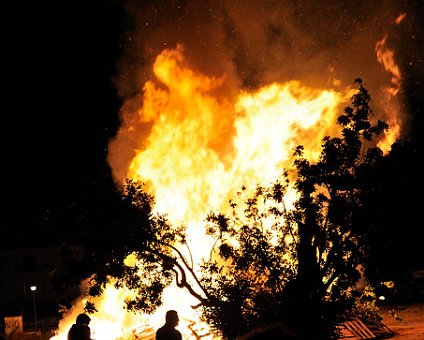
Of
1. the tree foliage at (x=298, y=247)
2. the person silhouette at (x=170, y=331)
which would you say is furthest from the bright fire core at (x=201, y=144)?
the person silhouette at (x=170, y=331)

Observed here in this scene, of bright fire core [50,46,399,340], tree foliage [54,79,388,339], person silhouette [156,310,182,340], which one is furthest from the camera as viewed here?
bright fire core [50,46,399,340]

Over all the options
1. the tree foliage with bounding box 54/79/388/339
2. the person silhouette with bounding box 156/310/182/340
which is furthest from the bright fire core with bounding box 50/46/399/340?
the person silhouette with bounding box 156/310/182/340

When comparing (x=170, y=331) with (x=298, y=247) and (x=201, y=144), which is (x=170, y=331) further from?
(x=201, y=144)

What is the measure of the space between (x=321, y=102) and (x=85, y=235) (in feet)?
33.9

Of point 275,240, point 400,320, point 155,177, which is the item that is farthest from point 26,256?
point 275,240

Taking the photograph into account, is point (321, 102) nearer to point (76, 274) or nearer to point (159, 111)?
point (159, 111)

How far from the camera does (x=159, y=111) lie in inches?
834

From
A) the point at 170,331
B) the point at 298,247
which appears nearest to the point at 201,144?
the point at 298,247

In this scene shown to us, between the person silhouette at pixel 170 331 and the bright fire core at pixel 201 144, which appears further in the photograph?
the bright fire core at pixel 201 144

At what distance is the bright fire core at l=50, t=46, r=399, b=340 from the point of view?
18.3 metres

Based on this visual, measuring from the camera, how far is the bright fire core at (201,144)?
1831cm

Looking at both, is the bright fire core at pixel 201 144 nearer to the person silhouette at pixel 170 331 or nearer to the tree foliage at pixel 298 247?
the tree foliage at pixel 298 247

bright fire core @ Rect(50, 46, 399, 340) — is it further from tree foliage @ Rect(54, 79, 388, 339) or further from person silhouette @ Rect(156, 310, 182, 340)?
person silhouette @ Rect(156, 310, 182, 340)

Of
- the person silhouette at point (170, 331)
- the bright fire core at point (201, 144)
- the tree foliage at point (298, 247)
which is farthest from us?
the bright fire core at point (201, 144)
